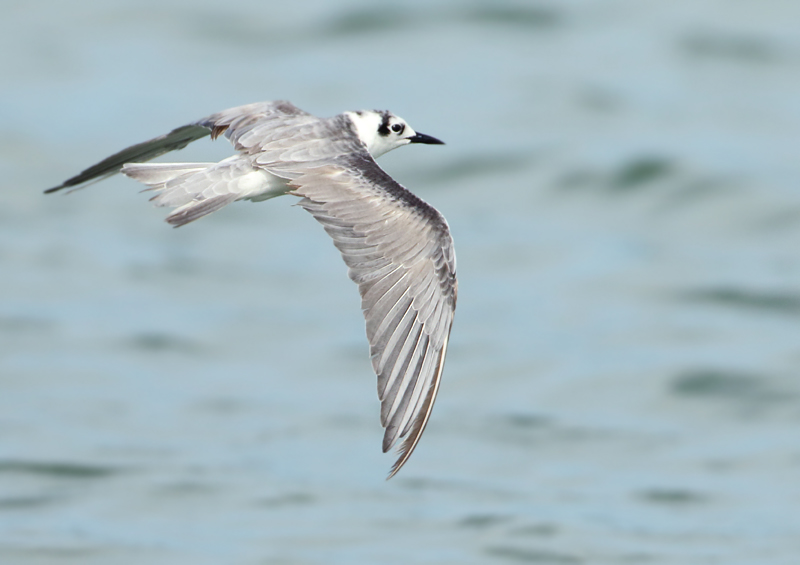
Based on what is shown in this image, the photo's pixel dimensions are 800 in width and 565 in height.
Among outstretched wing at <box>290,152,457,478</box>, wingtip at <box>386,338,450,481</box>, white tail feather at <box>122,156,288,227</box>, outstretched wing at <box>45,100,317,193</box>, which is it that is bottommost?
wingtip at <box>386,338,450,481</box>

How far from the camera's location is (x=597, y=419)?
631 inches

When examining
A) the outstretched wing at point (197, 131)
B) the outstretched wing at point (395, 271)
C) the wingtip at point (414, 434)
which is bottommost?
the wingtip at point (414, 434)

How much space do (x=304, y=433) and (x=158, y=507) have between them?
232cm

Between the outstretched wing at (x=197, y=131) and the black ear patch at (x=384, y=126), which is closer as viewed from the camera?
the outstretched wing at (x=197, y=131)

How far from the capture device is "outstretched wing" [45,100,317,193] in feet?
27.6

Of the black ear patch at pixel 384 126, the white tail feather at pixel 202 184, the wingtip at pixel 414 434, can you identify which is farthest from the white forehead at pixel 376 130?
the wingtip at pixel 414 434

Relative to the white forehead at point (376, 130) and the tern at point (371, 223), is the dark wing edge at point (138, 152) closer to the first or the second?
the tern at point (371, 223)

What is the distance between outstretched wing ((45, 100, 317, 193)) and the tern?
0.22 meters

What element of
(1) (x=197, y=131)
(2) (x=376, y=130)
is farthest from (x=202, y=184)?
(2) (x=376, y=130)

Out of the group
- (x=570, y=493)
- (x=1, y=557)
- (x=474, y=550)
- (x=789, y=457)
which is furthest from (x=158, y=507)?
(x=789, y=457)

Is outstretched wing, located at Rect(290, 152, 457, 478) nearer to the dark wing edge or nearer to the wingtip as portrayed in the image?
the wingtip

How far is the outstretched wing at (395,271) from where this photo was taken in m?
6.48

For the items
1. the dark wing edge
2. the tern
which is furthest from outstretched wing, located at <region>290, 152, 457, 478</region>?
the dark wing edge

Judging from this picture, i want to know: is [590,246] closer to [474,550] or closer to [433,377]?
[474,550]
